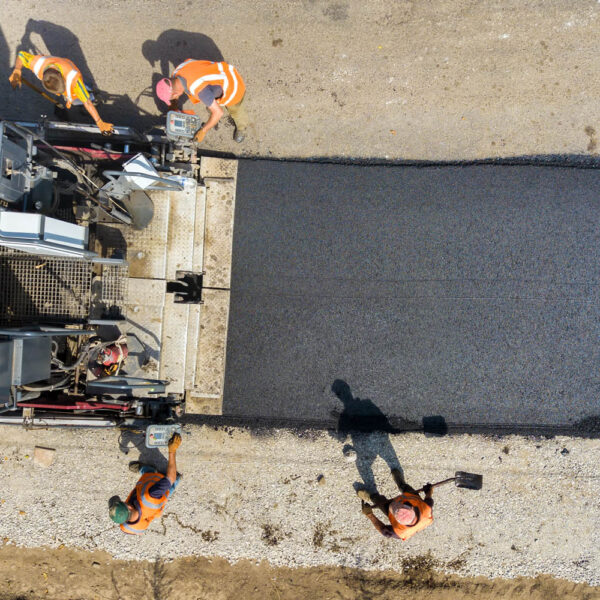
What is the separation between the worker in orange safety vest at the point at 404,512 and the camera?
3941mm

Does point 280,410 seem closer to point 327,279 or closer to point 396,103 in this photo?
point 327,279

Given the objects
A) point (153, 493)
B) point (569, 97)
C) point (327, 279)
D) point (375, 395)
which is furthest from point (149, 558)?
point (569, 97)

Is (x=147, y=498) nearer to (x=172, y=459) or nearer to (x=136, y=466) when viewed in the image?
(x=172, y=459)

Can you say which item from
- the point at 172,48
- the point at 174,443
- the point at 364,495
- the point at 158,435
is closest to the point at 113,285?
the point at 158,435

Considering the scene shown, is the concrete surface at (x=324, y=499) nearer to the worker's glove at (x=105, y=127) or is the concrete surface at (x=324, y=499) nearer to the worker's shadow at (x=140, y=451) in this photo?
the worker's shadow at (x=140, y=451)

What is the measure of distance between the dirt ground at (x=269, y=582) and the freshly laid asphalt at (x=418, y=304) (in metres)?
1.74

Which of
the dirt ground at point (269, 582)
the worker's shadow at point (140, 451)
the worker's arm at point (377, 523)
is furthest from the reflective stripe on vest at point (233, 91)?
the dirt ground at point (269, 582)

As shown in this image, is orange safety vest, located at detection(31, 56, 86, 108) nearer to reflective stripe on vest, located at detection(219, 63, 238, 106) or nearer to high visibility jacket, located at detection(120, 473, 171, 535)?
reflective stripe on vest, located at detection(219, 63, 238, 106)

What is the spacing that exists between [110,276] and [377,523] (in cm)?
377

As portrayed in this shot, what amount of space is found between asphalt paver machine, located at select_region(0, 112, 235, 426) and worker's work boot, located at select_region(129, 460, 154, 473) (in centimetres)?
61

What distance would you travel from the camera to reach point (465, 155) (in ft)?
15.3

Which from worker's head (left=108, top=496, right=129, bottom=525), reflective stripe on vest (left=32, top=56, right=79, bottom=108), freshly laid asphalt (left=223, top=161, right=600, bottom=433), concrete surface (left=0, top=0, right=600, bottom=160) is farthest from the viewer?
concrete surface (left=0, top=0, right=600, bottom=160)

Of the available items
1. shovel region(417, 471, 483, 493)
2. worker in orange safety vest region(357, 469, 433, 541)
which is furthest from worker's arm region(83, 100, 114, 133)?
shovel region(417, 471, 483, 493)

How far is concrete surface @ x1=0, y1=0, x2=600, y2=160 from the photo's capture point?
15.4 feet
